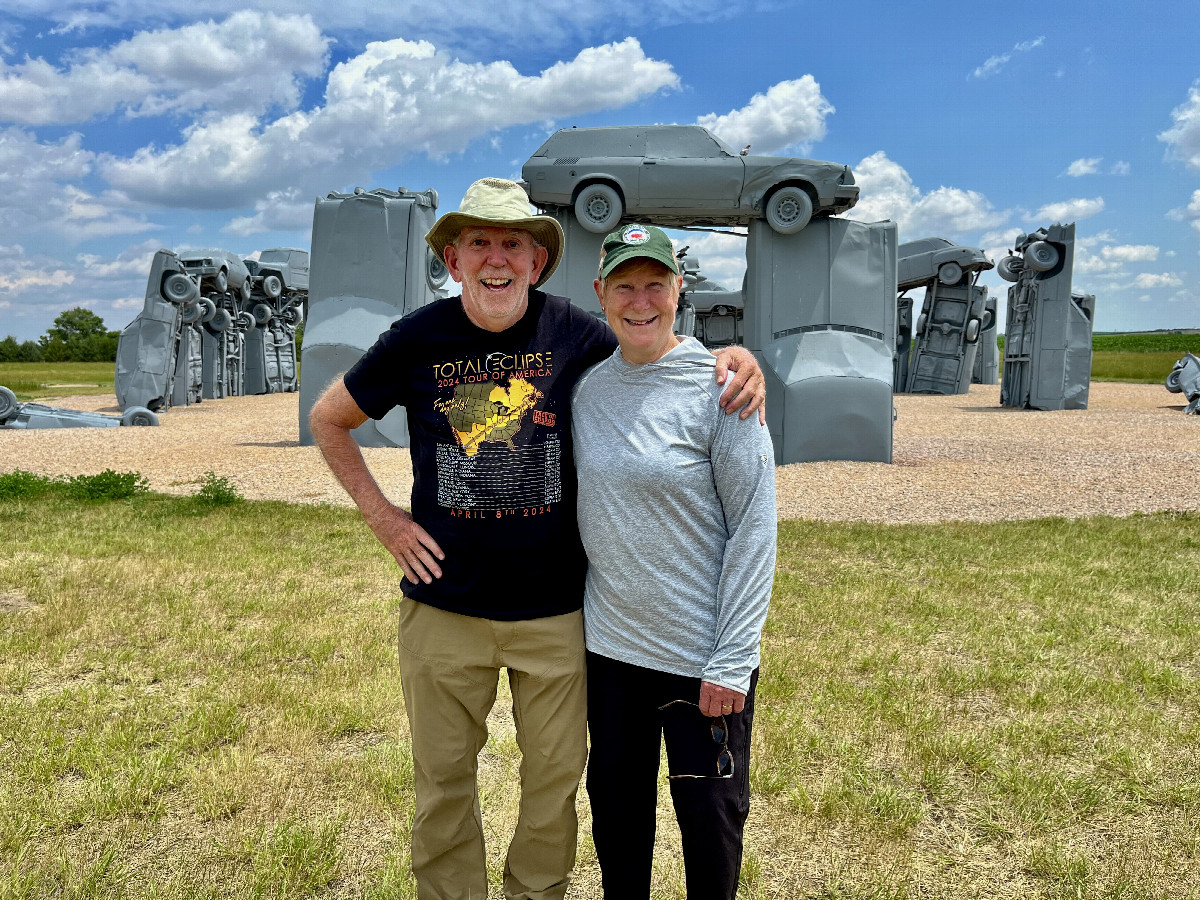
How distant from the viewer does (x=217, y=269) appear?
20500mm

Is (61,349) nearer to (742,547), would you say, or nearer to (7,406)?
(7,406)

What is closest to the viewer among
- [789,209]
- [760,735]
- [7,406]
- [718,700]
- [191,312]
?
[718,700]

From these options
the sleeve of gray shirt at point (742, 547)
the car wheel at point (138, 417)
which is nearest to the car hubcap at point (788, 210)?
the sleeve of gray shirt at point (742, 547)

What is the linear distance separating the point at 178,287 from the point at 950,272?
65.9 ft

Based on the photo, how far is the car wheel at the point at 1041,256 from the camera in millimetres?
18953

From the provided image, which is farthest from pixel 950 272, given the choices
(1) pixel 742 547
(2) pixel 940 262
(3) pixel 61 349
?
(3) pixel 61 349

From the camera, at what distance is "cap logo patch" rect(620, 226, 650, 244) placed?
2033mm

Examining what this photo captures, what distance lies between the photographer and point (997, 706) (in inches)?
161

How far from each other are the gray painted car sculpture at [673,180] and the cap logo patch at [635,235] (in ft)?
32.4

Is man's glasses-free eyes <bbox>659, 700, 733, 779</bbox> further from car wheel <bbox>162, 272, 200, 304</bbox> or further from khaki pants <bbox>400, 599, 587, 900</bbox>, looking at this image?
car wheel <bbox>162, 272, 200, 304</bbox>

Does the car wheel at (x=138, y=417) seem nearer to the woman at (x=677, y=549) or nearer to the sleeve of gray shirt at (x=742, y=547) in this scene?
the woman at (x=677, y=549)

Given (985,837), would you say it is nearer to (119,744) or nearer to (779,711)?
(779,711)

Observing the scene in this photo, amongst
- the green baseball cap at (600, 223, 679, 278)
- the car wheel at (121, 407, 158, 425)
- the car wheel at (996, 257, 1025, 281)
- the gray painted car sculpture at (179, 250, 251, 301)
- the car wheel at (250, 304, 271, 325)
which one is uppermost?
the car wheel at (996, 257, 1025, 281)

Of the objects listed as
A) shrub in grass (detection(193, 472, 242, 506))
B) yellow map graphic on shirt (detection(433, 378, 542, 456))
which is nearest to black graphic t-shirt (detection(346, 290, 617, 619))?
yellow map graphic on shirt (detection(433, 378, 542, 456))
